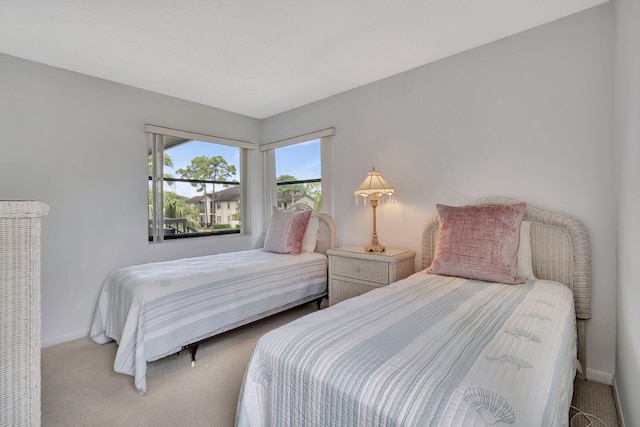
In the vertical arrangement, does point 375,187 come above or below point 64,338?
above

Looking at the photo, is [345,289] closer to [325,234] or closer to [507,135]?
[325,234]

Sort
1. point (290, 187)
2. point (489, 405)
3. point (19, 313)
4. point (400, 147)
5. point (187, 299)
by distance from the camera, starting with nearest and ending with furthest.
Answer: point (489, 405), point (19, 313), point (187, 299), point (400, 147), point (290, 187)

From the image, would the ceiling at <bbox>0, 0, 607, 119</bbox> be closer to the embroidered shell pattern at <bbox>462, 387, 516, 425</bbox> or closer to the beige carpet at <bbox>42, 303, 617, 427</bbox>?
the embroidered shell pattern at <bbox>462, 387, 516, 425</bbox>

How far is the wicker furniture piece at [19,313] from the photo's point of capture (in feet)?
3.35

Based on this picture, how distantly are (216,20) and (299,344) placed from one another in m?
2.08

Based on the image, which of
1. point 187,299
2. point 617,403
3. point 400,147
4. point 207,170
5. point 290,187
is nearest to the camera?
point 617,403

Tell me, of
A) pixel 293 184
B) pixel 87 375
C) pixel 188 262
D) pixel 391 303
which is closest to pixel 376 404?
pixel 391 303

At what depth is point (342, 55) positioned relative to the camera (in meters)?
2.45

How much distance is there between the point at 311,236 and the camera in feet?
11.2

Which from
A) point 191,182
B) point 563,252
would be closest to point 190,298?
point 191,182

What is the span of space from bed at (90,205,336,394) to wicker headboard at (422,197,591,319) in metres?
1.85

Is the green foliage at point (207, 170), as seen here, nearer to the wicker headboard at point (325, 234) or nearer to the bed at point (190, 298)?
the bed at point (190, 298)

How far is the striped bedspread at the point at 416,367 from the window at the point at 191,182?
270 cm

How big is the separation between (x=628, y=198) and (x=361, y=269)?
5.61 feet
